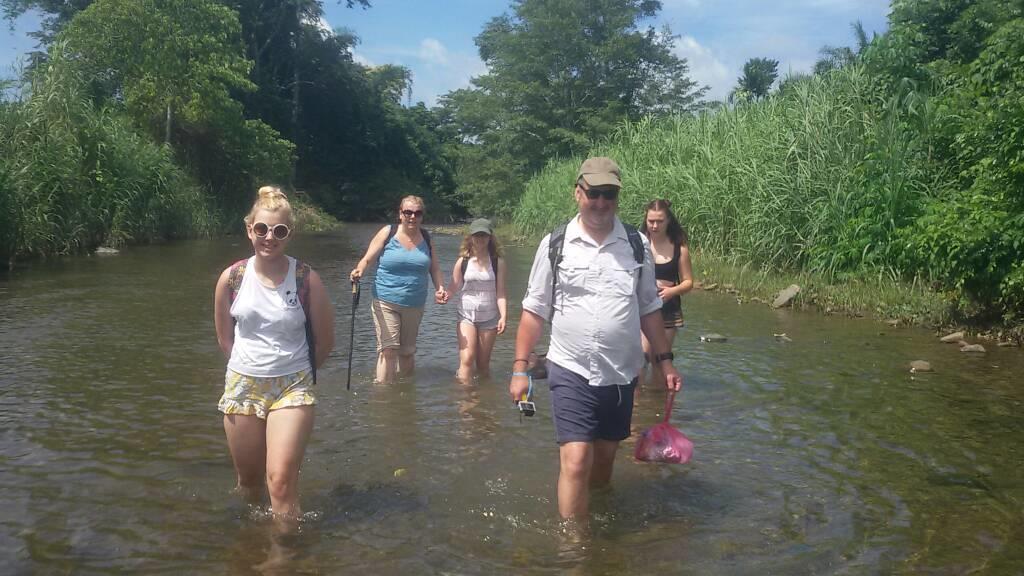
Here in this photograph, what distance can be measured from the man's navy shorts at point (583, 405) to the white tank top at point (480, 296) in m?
3.79

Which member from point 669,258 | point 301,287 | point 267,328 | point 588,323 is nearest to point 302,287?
point 301,287

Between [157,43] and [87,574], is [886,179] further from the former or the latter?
[157,43]

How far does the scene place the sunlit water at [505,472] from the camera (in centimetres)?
457

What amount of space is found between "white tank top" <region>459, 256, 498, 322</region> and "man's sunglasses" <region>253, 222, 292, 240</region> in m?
3.96

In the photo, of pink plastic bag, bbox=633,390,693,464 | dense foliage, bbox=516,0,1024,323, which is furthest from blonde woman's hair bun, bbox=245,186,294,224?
dense foliage, bbox=516,0,1024,323

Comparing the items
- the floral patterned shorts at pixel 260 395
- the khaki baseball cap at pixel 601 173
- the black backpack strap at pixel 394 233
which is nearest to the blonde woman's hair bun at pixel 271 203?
the floral patterned shorts at pixel 260 395

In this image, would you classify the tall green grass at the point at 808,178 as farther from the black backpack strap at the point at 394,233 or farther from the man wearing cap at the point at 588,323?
the man wearing cap at the point at 588,323

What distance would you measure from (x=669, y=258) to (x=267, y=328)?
13.2 ft

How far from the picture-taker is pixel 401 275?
26.3 feet

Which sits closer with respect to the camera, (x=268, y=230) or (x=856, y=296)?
(x=268, y=230)

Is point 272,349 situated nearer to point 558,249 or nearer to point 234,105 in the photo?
point 558,249

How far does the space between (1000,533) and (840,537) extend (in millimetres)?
884

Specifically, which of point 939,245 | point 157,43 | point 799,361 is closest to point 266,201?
point 799,361

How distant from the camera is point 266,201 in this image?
462cm
